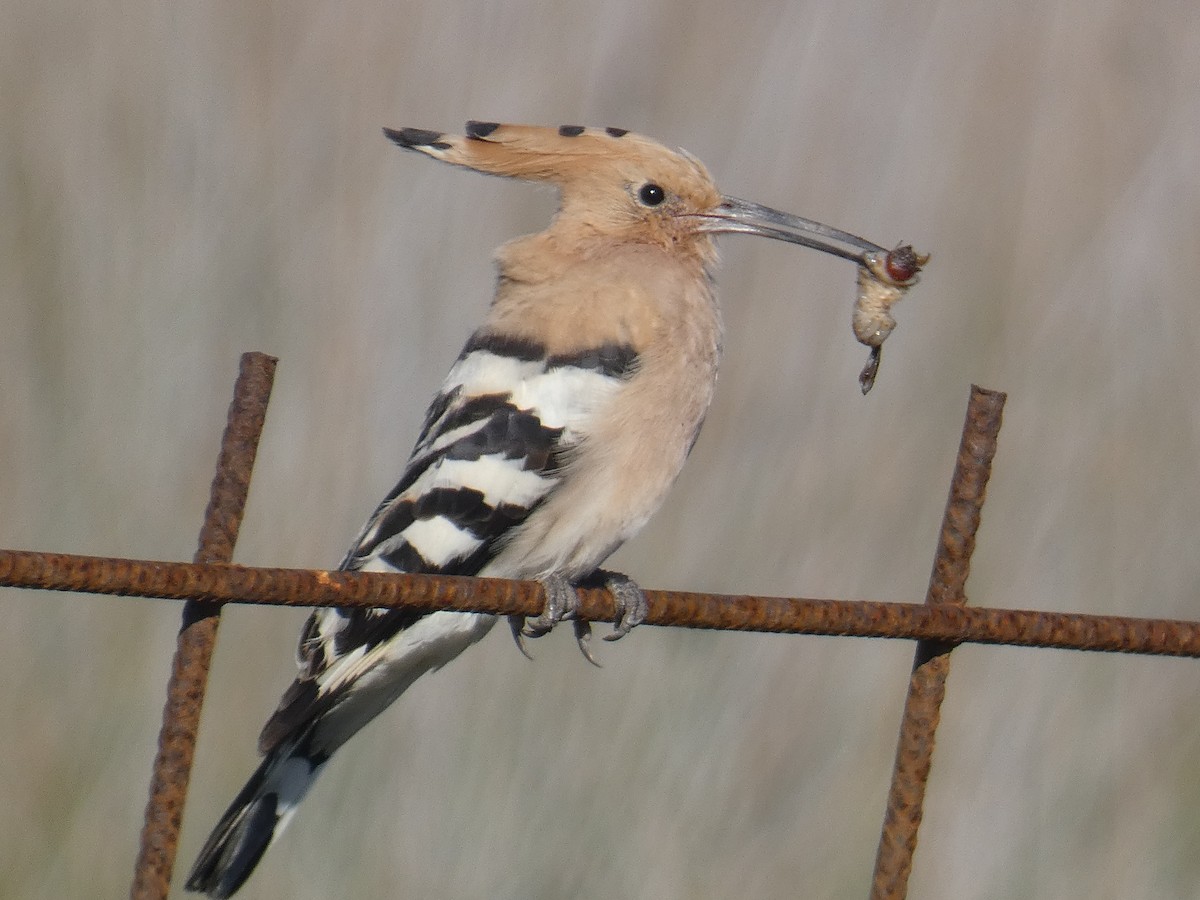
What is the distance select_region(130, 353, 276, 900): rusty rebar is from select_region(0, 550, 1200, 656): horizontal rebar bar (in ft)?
0.09

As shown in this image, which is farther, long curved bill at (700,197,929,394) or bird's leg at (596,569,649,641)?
long curved bill at (700,197,929,394)

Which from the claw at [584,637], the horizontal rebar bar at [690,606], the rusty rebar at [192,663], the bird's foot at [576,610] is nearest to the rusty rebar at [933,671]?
the horizontal rebar bar at [690,606]

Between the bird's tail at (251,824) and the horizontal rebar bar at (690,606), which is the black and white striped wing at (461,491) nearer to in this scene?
the bird's tail at (251,824)

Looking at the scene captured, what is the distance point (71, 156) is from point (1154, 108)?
1239 millimetres

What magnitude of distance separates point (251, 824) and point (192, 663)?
2.03 ft

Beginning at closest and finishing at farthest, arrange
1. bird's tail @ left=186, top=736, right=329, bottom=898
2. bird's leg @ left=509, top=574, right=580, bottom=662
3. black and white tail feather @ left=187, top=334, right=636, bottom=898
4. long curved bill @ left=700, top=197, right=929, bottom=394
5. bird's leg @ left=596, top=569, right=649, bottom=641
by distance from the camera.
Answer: bird's leg @ left=509, top=574, right=580, bottom=662, bird's leg @ left=596, top=569, right=649, bottom=641, bird's tail @ left=186, top=736, right=329, bottom=898, black and white tail feather @ left=187, top=334, right=636, bottom=898, long curved bill @ left=700, top=197, right=929, bottom=394

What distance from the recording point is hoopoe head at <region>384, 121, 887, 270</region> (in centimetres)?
178

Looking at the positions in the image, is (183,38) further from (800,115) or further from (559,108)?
(800,115)

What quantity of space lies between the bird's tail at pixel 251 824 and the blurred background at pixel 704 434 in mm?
222

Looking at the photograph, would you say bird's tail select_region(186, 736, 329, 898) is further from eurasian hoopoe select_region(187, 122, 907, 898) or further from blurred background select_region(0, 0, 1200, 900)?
blurred background select_region(0, 0, 1200, 900)

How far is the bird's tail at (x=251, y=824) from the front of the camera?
1312 millimetres

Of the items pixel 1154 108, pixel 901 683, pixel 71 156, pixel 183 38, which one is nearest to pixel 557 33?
pixel 183 38

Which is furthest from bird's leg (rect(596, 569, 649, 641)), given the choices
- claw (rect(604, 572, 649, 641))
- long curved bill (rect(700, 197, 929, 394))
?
long curved bill (rect(700, 197, 929, 394))

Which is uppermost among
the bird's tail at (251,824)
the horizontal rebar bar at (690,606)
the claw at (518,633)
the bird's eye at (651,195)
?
the bird's eye at (651,195)
